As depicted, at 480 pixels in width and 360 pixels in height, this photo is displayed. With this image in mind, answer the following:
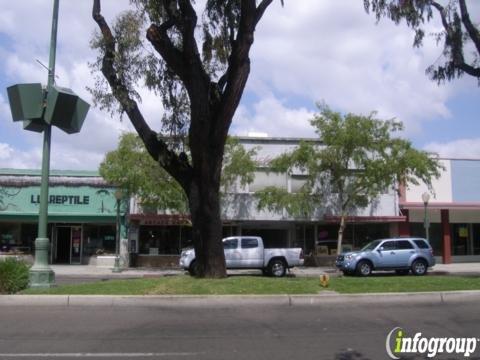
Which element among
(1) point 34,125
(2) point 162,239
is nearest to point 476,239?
(2) point 162,239

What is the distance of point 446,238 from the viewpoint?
3578 centimetres

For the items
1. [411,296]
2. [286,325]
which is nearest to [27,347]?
[286,325]

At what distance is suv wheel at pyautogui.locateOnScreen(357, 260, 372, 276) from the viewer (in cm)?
2506

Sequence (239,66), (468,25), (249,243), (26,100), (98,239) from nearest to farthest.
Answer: (239,66), (26,100), (468,25), (249,243), (98,239)

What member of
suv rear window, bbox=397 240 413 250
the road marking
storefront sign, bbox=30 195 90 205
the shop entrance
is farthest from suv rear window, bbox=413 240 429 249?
the road marking

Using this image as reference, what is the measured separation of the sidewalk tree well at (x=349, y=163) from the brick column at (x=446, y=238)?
4920 mm

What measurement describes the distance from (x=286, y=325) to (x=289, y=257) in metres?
15.7

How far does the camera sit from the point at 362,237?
3556 centimetres

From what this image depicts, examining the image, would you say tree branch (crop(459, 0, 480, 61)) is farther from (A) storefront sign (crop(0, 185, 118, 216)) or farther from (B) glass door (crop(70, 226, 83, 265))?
(B) glass door (crop(70, 226, 83, 265))

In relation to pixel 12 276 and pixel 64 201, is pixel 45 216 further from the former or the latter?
pixel 64 201

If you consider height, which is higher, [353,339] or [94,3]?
[94,3]

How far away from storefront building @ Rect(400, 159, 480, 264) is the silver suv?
31.2ft

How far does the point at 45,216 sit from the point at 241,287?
5.31 m

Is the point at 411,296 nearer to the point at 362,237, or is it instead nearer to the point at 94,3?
the point at 94,3
